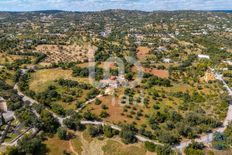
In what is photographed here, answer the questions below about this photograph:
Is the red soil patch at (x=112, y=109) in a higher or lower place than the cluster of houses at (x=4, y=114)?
lower

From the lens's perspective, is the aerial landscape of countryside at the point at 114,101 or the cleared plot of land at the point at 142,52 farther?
the cleared plot of land at the point at 142,52

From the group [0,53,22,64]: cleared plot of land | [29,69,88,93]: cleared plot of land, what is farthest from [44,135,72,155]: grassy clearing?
[0,53,22,64]: cleared plot of land

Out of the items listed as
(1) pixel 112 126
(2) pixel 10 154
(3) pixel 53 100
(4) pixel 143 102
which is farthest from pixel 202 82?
(2) pixel 10 154

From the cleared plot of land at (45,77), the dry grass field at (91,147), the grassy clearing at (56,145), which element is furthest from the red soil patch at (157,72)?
the grassy clearing at (56,145)

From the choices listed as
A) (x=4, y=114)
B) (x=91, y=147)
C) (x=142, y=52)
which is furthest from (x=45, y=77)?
(x=142, y=52)

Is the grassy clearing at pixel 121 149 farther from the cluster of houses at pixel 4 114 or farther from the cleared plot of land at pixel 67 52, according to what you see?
the cleared plot of land at pixel 67 52

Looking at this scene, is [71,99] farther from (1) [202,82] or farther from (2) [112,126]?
(1) [202,82]

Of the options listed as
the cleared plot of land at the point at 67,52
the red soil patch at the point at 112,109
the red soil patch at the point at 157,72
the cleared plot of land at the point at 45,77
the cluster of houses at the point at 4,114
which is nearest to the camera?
the cluster of houses at the point at 4,114

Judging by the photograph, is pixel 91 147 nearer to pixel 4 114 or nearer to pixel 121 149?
pixel 121 149

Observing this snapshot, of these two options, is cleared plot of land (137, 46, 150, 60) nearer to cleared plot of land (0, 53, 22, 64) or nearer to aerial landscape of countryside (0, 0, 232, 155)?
aerial landscape of countryside (0, 0, 232, 155)
